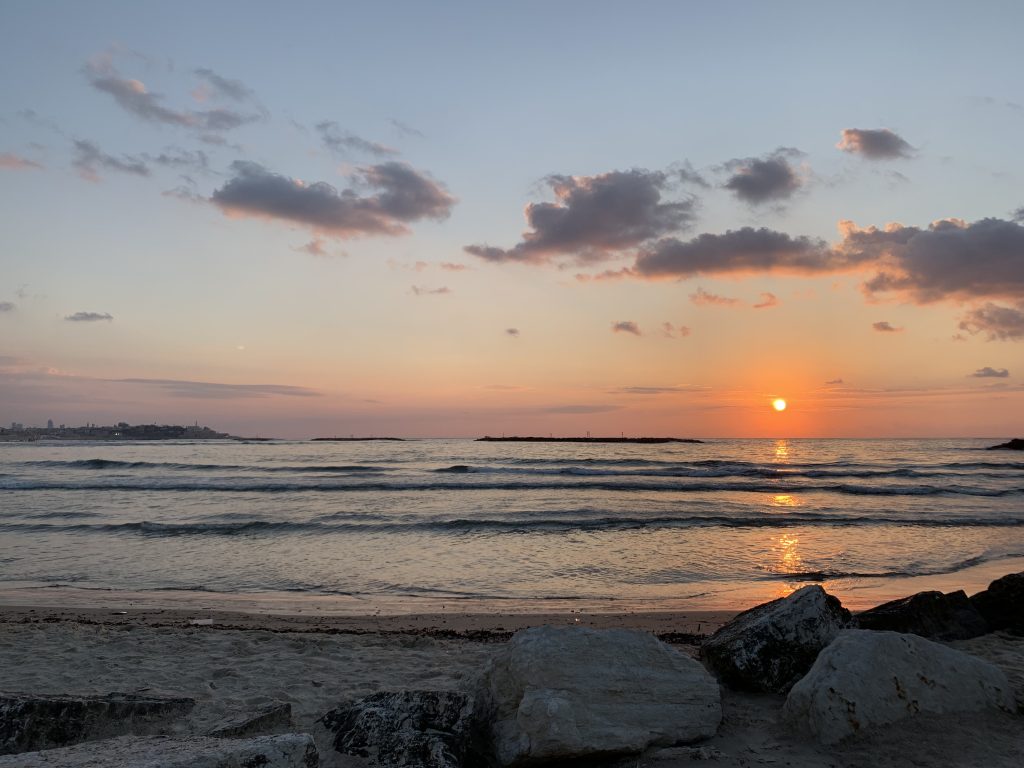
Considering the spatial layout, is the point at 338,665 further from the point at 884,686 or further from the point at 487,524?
the point at 487,524

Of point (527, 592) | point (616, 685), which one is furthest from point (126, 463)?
point (616, 685)

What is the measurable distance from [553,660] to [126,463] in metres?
51.6

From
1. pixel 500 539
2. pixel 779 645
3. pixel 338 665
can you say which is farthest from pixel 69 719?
pixel 500 539

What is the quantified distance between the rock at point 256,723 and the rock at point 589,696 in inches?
57.1

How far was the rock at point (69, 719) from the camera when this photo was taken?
456cm

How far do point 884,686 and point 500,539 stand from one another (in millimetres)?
13616

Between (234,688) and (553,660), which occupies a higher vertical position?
(553,660)

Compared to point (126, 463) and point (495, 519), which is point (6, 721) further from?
point (126, 463)

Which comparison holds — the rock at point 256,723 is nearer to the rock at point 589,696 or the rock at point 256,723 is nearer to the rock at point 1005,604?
the rock at point 589,696

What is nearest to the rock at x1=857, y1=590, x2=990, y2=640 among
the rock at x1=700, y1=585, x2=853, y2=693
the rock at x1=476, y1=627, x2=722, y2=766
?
the rock at x1=700, y1=585, x2=853, y2=693

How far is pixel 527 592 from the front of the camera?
11.8m

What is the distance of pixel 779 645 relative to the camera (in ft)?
19.5

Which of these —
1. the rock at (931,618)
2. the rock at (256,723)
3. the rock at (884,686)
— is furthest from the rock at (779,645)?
the rock at (256,723)

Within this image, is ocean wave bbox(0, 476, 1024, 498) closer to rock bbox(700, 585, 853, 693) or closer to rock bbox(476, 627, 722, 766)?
rock bbox(700, 585, 853, 693)
